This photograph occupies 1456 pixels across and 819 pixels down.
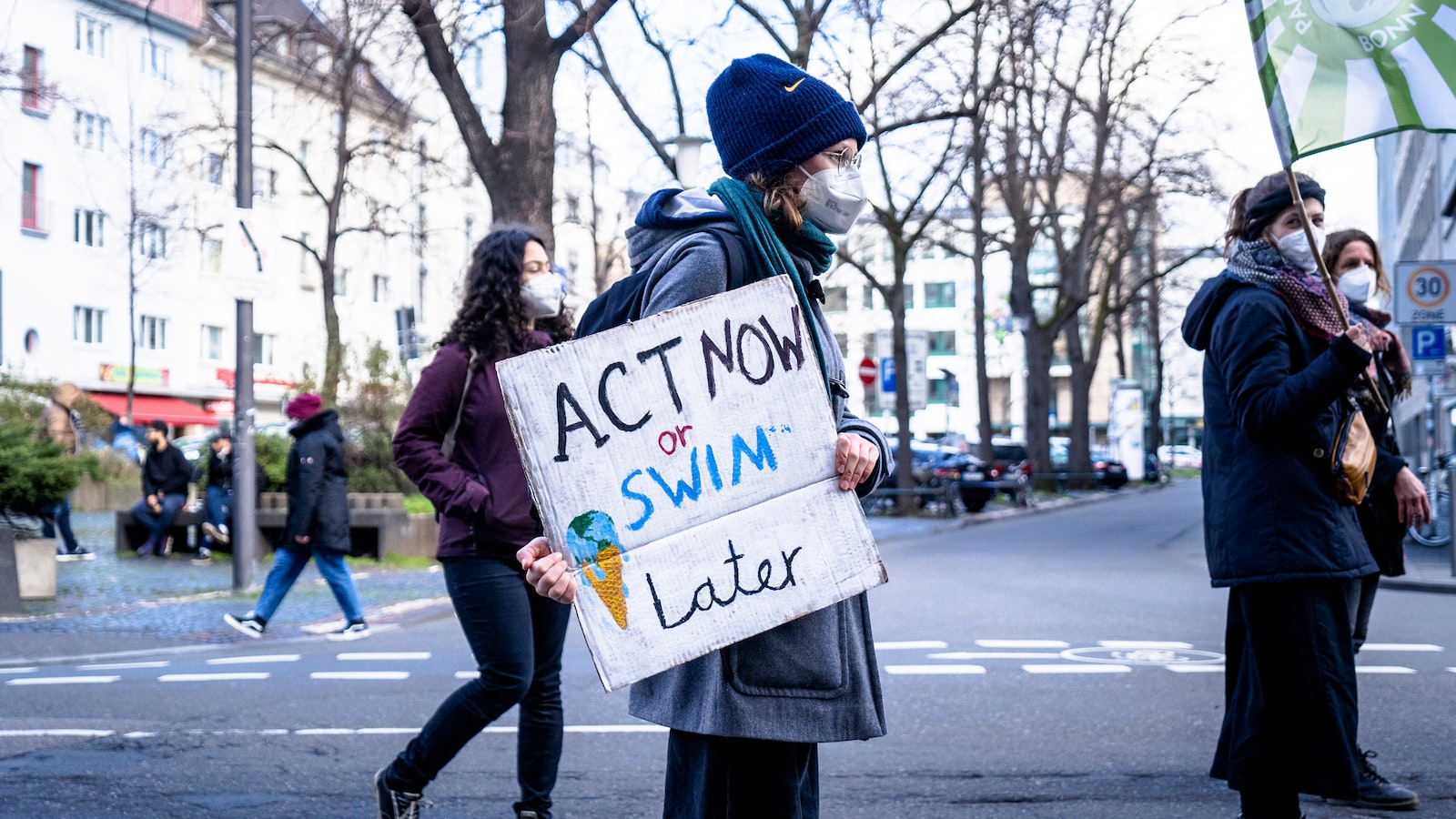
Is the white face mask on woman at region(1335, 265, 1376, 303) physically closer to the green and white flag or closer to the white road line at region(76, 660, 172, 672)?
the green and white flag

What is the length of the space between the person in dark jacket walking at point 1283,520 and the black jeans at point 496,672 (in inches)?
76.8

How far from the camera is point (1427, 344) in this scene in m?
17.7

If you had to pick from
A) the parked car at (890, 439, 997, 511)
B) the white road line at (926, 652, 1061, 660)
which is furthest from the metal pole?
the parked car at (890, 439, 997, 511)

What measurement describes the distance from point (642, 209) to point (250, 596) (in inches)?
467

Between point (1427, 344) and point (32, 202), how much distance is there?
1580 inches

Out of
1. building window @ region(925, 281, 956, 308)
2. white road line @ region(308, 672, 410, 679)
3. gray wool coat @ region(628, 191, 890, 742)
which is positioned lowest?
white road line @ region(308, 672, 410, 679)

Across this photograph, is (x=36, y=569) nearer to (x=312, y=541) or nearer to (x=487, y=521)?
(x=312, y=541)

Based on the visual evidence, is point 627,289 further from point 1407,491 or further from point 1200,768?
point 1200,768

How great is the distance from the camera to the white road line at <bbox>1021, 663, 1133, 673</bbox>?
8.59m

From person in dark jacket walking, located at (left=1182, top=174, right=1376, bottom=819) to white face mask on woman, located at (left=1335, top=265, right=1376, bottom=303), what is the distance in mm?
684

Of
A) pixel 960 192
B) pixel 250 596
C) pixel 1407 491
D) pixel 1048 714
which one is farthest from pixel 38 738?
pixel 960 192

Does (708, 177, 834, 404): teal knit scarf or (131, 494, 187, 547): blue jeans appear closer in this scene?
(708, 177, 834, 404): teal knit scarf

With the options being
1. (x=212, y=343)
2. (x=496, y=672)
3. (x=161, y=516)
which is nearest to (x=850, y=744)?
(x=496, y=672)

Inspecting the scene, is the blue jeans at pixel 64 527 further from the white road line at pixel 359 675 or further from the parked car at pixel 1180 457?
the parked car at pixel 1180 457
